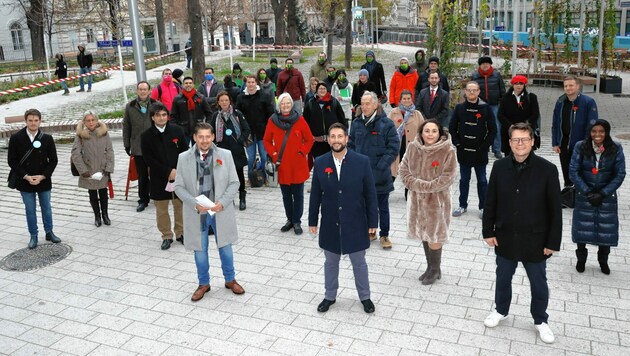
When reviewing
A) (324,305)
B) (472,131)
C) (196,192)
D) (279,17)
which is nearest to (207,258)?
(196,192)

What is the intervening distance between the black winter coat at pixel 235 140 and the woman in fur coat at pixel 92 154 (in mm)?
1560

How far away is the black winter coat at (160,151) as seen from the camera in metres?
7.84

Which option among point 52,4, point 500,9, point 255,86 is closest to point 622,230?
point 255,86

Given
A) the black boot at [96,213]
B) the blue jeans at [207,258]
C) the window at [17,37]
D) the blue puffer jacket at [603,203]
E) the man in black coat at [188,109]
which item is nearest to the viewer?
the blue jeans at [207,258]

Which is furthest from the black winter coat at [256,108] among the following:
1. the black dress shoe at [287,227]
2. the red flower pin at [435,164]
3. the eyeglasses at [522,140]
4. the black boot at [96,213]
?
the eyeglasses at [522,140]

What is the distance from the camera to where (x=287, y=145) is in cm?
839

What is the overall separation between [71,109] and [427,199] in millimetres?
17552

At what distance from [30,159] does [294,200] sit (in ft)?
11.3

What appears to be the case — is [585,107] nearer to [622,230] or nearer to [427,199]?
[622,230]

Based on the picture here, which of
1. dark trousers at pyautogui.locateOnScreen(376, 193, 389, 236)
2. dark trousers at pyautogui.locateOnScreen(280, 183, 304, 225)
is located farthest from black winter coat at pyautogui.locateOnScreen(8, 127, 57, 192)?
dark trousers at pyautogui.locateOnScreen(376, 193, 389, 236)

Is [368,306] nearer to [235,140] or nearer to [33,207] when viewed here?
[235,140]

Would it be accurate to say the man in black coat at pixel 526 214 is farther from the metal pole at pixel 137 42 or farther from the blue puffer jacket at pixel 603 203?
the metal pole at pixel 137 42

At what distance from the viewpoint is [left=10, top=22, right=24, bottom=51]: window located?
53.2 metres

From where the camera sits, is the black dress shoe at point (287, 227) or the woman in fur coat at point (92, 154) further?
the woman in fur coat at point (92, 154)
